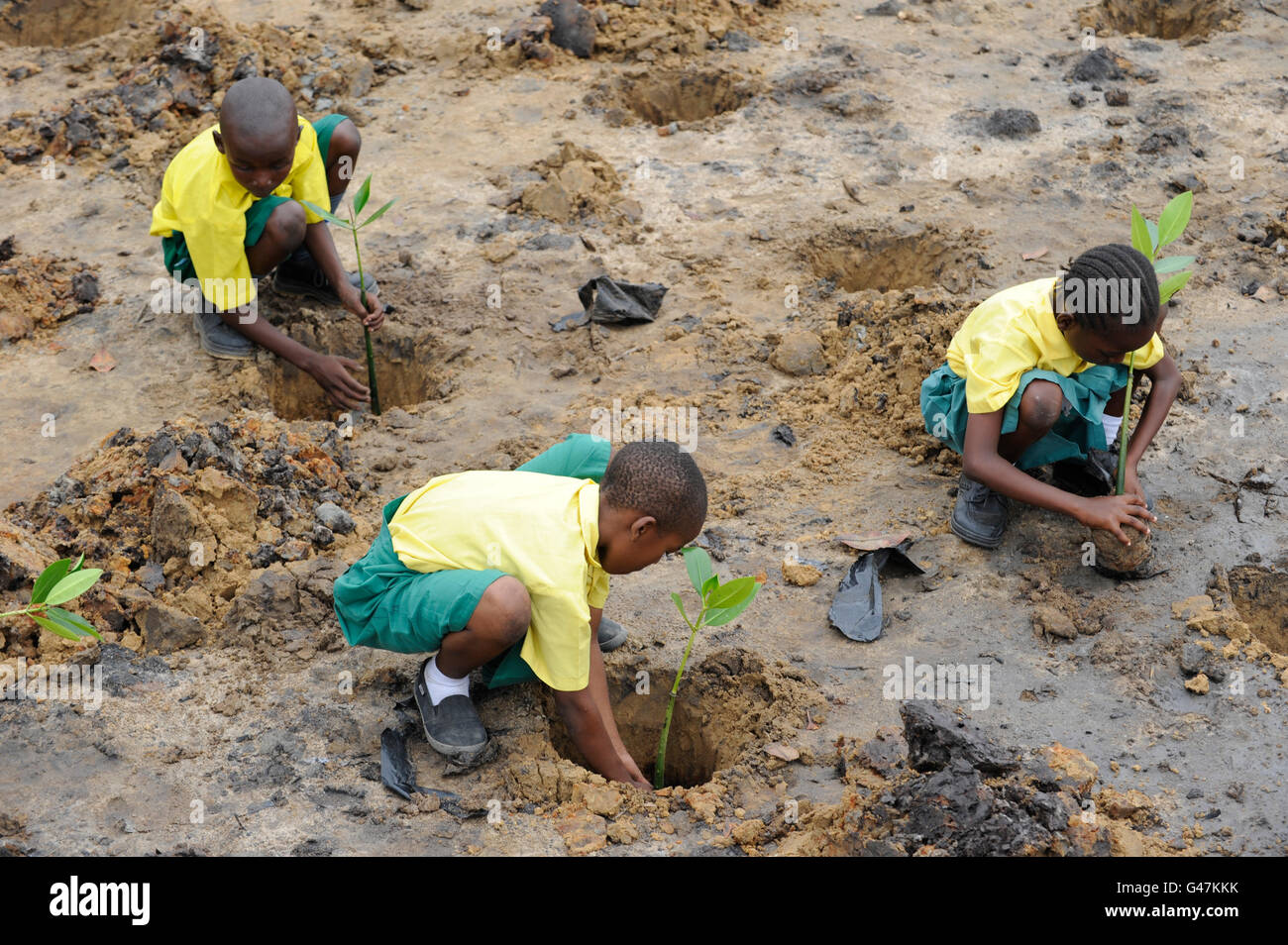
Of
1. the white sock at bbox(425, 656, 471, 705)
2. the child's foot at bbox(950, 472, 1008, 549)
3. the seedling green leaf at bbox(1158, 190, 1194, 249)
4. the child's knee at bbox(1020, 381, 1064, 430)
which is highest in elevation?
the seedling green leaf at bbox(1158, 190, 1194, 249)

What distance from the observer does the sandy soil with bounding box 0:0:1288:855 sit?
8.55ft

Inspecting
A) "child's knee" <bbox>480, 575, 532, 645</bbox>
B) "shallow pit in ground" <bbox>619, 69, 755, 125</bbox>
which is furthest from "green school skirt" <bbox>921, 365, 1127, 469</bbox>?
"shallow pit in ground" <bbox>619, 69, 755, 125</bbox>

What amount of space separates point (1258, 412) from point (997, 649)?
1519 mm

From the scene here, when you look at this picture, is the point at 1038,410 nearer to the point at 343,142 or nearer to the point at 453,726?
the point at 453,726

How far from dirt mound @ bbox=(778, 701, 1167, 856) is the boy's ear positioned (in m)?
0.71

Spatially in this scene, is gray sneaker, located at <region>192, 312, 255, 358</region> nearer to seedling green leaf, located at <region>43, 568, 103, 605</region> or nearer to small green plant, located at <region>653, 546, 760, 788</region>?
seedling green leaf, located at <region>43, 568, 103, 605</region>

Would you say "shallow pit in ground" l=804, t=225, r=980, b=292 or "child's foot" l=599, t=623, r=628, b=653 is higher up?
"shallow pit in ground" l=804, t=225, r=980, b=292

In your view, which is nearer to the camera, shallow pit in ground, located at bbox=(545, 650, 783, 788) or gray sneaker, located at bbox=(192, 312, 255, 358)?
shallow pit in ground, located at bbox=(545, 650, 783, 788)

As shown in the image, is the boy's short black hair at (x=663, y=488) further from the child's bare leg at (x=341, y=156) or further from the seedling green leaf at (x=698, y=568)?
the child's bare leg at (x=341, y=156)

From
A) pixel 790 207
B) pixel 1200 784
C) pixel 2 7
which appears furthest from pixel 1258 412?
pixel 2 7

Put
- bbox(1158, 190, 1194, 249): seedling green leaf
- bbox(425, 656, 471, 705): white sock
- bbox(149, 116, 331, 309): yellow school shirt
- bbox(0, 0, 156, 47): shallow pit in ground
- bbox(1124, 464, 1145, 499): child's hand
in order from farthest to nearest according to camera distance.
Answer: bbox(0, 0, 156, 47): shallow pit in ground, bbox(149, 116, 331, 309): yellow school shirt, bbox(1124, 464, 1145, 499): child's hand, bbox(1158, 190, 1194, 249): seedling green leaf, bbox(425, 656, 471, 705): white sock

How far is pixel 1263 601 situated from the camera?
3.23m

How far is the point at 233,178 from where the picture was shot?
423 cm

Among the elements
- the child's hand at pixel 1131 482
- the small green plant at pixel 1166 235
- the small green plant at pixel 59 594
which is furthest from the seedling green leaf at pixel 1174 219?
the small green plant at pixel 59 594
